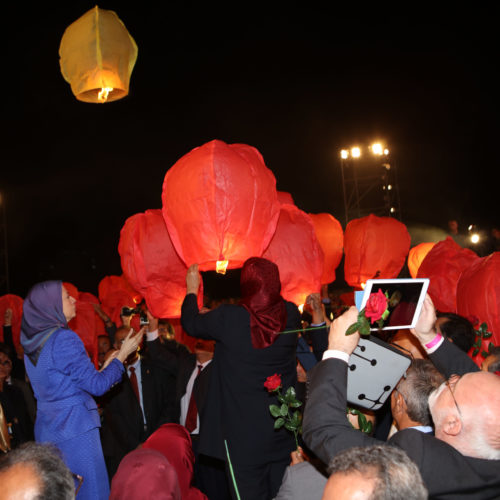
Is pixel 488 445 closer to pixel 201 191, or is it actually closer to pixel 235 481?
pixel 235 481

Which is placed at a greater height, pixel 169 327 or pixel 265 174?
pixel 265 174

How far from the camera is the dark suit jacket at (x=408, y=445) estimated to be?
4.79 ft

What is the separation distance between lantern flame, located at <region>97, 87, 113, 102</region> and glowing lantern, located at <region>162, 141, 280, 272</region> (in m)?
0.62

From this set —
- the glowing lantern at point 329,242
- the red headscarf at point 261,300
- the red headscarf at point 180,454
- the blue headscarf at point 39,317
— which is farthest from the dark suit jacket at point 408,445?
the glowing lantern at point 329,242

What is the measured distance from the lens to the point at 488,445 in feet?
5.00

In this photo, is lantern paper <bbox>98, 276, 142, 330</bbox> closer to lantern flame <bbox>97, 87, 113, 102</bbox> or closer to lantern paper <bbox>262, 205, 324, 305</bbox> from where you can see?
lantern paper <bbox>262, 205, 324, 305</bbox>

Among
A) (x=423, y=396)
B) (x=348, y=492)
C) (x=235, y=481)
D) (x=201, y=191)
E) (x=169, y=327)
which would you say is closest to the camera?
(x=348, y=492)

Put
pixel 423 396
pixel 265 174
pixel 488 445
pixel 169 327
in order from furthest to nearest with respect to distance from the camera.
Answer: pixel 169 327
pixel 265 174
pixel 423 396
pixel 488 445

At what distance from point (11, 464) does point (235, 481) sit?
1.73m

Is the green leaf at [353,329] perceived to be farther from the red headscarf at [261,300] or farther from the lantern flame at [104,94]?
the lantern flame at [104,94]

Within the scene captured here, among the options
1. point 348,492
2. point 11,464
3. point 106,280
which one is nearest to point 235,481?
point 11,464

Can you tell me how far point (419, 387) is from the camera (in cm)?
227

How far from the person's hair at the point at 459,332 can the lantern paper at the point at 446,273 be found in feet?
5.48

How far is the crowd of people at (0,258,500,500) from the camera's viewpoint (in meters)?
1.49
